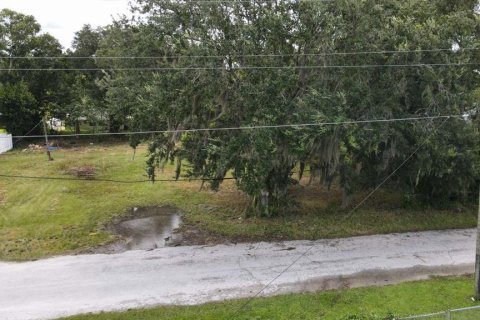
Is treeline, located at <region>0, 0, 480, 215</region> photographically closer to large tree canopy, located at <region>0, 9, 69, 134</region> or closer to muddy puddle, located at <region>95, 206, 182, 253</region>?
muddy puddle, located at <region>95, 206, 182, 253</region>

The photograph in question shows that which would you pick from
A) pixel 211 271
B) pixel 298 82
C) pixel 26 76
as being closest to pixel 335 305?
pixel 211 271

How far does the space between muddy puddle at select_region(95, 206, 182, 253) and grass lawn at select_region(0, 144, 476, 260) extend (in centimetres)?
43

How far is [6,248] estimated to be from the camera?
1352cm

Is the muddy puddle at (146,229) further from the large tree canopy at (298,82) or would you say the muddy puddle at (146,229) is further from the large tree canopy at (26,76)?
the large tree canopy at (26,76)

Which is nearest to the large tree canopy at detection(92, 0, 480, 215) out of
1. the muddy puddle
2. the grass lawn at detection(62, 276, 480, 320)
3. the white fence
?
the muddy puddle

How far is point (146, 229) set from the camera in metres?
15.8

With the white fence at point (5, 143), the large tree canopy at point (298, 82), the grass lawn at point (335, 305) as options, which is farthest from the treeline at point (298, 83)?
the white fence at point (5, 143)

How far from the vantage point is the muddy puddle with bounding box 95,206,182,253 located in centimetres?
1412

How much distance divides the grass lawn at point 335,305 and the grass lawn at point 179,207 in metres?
4.08

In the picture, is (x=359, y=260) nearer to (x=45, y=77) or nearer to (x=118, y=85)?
(x=118, y=85)

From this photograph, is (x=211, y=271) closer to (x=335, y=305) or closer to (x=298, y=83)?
(x=335, y=305)

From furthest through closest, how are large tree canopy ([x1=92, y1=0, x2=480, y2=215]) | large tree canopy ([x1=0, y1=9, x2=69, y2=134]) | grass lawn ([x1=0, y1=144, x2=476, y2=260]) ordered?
1. large tree canopy ([x1=0, y1=9, x2=69, y2=134])
2. grass lawn ([x1=0, y1=144, x2=476, y2=260])
3. large tree canopy ([x1=92, y1=0, x2=480, y2=215])

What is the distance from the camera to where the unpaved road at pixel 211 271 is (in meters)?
10.5

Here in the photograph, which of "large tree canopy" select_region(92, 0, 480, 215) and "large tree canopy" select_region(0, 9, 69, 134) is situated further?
"large tree canopy" select_region(0, 9, 69, 134)
